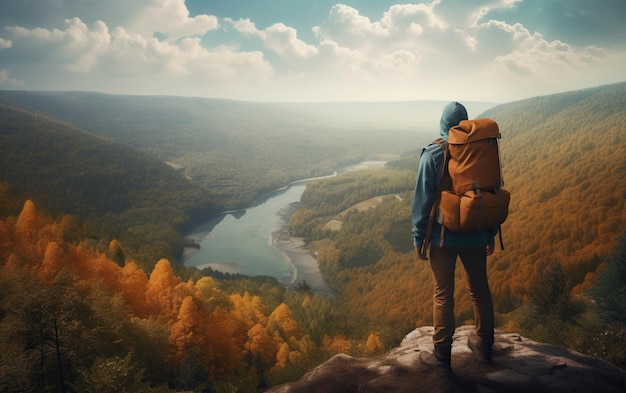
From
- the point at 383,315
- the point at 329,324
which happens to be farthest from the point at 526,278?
the point at 329,324

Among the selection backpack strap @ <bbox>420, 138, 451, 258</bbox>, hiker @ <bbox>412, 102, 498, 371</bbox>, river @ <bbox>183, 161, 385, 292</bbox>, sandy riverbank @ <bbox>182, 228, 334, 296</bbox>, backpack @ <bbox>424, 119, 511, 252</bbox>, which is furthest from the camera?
river @ <bbox>183, 161, 385, 292</bbox>

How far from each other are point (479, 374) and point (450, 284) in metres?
2.17

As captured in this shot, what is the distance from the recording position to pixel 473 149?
22.2 feet

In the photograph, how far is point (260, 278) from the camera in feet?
350

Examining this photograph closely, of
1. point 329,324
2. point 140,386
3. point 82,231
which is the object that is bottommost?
point 329,324

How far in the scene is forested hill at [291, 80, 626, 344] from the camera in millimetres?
84581

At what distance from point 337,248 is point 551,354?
140 m

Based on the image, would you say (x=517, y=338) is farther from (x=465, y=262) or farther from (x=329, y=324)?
(x=329, y=324)

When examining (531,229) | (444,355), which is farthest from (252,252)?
(444,355)

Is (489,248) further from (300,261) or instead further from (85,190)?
(85,190)

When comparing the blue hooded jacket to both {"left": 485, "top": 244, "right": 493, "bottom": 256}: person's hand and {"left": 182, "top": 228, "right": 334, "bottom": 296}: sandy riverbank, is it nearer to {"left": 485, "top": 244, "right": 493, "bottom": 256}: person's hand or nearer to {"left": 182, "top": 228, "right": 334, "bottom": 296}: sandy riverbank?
{"left": 485, "top": 244, "right": 493, "bottom": 256}: person's hand

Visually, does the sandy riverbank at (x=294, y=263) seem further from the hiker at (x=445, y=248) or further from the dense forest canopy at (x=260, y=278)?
the hiker at (x=445, y=248)

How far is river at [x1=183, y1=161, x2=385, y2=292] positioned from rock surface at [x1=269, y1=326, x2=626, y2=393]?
4400 inches

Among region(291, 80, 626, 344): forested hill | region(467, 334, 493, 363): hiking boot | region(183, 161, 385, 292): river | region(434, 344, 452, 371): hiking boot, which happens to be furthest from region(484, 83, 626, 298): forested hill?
region(434, 344, 452, 371): hiking boot
